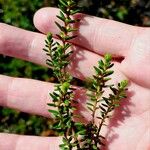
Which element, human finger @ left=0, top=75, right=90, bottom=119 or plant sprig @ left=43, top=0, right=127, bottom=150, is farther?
human finger @ left=0, top=75, right=90, bottom=119

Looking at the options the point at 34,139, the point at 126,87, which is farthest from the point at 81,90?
the point at 34,139

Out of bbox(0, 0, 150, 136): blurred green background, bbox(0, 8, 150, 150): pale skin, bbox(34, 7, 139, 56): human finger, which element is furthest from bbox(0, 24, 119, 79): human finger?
bbox(0, 0, 150, 136): blurred green background

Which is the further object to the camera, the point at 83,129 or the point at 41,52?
the point at 41,52

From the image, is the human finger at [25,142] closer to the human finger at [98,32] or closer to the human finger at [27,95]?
the human finger at [27,95]

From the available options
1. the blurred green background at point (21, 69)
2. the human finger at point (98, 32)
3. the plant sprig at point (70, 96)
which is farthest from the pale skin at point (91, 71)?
the blurred green background at point (21, 69)

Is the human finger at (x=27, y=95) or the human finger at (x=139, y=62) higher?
the human finger at (x=139, y=62)

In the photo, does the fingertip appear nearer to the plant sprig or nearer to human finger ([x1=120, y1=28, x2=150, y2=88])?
the plant sprig

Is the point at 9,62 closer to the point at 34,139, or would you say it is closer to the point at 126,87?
the point at 34,139
